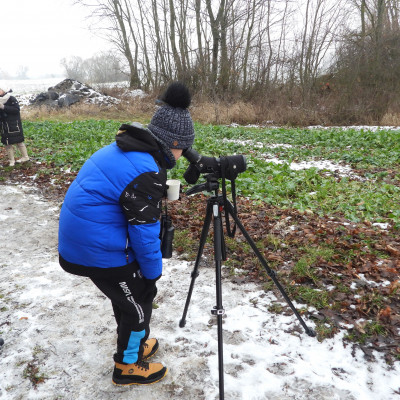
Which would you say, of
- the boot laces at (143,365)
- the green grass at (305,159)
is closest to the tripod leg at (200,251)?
the boot laces at (143,365)

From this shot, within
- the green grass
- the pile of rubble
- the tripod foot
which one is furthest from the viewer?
the pile of rubble

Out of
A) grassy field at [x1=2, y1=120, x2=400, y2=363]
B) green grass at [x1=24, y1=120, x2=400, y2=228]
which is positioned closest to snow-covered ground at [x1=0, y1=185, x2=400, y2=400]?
grassy field at [x1=2, y1=120, x2=400, y2=363]

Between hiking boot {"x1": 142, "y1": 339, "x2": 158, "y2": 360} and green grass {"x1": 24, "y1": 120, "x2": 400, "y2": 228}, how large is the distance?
332cm

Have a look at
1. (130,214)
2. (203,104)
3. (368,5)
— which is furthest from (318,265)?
(368,5)

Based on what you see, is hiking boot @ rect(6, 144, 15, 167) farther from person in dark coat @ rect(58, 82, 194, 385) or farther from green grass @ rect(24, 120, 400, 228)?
person in dark coat @ rect(58, 82, 194, 385)

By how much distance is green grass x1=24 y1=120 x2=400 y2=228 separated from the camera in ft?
17.0

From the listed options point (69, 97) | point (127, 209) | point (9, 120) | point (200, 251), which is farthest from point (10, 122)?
point (69, 97)

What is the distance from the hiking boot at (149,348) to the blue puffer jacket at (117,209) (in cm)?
97

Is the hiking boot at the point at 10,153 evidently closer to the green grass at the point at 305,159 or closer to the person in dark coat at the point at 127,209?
the green grass at the point at 305,159

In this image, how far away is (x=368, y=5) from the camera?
18.8 metres

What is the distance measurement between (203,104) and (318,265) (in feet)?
54.9

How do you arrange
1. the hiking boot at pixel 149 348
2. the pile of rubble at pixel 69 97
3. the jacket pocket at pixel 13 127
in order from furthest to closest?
the pile of rubble at pixel 69 97, the jacket pocket at pixel 13 127, the hiking boot at pixel 149 348

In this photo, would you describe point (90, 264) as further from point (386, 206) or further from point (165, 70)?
point (165, 70)

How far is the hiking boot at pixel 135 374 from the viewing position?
7.46 feet
